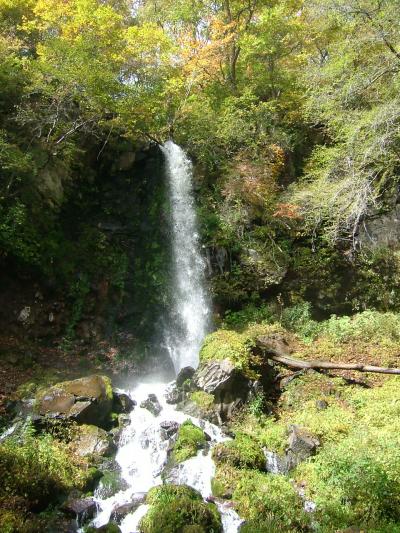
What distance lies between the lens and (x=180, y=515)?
569 cm

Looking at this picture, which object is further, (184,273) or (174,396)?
(184,273)

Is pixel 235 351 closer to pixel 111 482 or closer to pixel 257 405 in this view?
pixel 257 405

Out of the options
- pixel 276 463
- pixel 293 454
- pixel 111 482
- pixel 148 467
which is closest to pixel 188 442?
pixel 148 467

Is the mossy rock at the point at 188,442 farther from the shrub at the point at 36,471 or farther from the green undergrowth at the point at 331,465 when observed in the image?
the shrub at the point at 36,471

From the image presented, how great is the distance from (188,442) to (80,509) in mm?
2161

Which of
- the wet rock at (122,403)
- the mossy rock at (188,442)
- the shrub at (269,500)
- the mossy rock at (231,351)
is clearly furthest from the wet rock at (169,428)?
the shrub at (269,500)

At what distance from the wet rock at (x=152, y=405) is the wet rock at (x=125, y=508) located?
8.67 feet

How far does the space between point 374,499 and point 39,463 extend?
17.2ft

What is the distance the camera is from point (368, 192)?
11.8 metres

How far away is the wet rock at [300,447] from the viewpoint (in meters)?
7.17

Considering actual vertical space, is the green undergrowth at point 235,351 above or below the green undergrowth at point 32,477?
above

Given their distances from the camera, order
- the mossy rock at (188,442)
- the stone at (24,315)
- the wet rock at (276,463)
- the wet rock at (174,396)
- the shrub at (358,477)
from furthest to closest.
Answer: the stone at (24,315)
the wet rock at (174,396)
the mossy rock at (188,442)
the wet rock at (276,463)
the shrub at (358,477)

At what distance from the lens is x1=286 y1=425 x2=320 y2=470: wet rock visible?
7168 mm

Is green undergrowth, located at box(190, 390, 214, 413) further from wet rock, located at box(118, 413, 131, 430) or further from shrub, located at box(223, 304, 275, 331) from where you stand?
shrub, located at box(223, 304, 275, 331)
